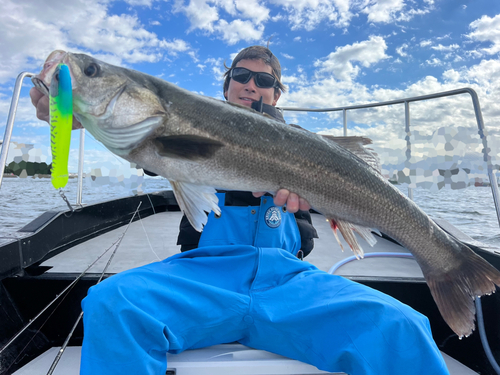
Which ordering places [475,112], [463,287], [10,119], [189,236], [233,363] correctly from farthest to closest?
[475,112]
[10,119]
[189,236]
[463,287]
[233,363]

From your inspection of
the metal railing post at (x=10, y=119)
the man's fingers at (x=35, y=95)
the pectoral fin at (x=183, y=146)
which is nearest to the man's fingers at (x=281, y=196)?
the pectoral fin at (x=183, y=146)

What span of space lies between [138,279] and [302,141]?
1258mm

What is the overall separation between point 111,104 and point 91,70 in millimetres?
228

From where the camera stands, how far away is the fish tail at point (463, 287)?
191 centimetres

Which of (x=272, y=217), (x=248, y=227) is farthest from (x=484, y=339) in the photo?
(x=248, y=227)

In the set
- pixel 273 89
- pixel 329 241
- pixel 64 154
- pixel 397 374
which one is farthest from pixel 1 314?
pixel 329 241

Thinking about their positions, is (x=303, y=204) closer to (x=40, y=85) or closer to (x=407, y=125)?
(x=40, y=85)

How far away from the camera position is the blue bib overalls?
151 centimetres

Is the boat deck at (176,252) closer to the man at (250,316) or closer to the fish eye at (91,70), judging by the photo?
the man at (250,316)

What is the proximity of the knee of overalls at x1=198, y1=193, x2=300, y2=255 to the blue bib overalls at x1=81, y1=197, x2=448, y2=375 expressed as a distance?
7.9 inches

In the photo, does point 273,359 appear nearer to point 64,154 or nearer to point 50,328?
point 64,154

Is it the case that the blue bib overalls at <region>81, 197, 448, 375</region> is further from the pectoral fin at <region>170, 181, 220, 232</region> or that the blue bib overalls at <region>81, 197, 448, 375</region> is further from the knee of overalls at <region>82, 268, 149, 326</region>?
the pectoral fin at <region>170, 181, 220, 232</region>

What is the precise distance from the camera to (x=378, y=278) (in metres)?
2.68

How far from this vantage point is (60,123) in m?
1.55
